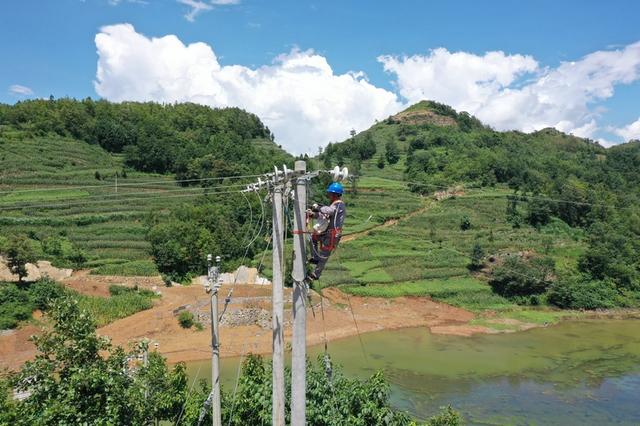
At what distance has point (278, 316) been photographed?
21.1ft

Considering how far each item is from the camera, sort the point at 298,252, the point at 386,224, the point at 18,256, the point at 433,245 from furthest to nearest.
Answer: the point at 386,224, the point at 433,245, the point at 18,256, the point at 298,252

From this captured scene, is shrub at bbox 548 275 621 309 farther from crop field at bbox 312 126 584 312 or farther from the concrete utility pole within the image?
the concrete utility pole

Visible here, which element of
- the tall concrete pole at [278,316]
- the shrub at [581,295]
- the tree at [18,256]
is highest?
the tall concrete pole at [278,316]

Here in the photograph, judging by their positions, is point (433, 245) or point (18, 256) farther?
point (433, 245)

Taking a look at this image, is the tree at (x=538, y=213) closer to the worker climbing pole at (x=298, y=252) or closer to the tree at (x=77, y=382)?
the tree at (x=77, y=382)

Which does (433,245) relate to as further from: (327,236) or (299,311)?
(299,311)

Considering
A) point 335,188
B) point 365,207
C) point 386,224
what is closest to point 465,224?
point 386,224

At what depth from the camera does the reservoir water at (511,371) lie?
789 inches

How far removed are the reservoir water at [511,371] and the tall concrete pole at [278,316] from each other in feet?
48.6

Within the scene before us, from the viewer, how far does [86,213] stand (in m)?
48.2

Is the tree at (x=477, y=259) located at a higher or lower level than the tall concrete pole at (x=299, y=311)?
lower

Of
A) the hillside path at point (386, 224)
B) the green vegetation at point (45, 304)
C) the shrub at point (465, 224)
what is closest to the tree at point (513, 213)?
the shrub at point (465, 224)

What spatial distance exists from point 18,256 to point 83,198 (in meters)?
21.9

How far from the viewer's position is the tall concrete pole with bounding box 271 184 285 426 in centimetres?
633
